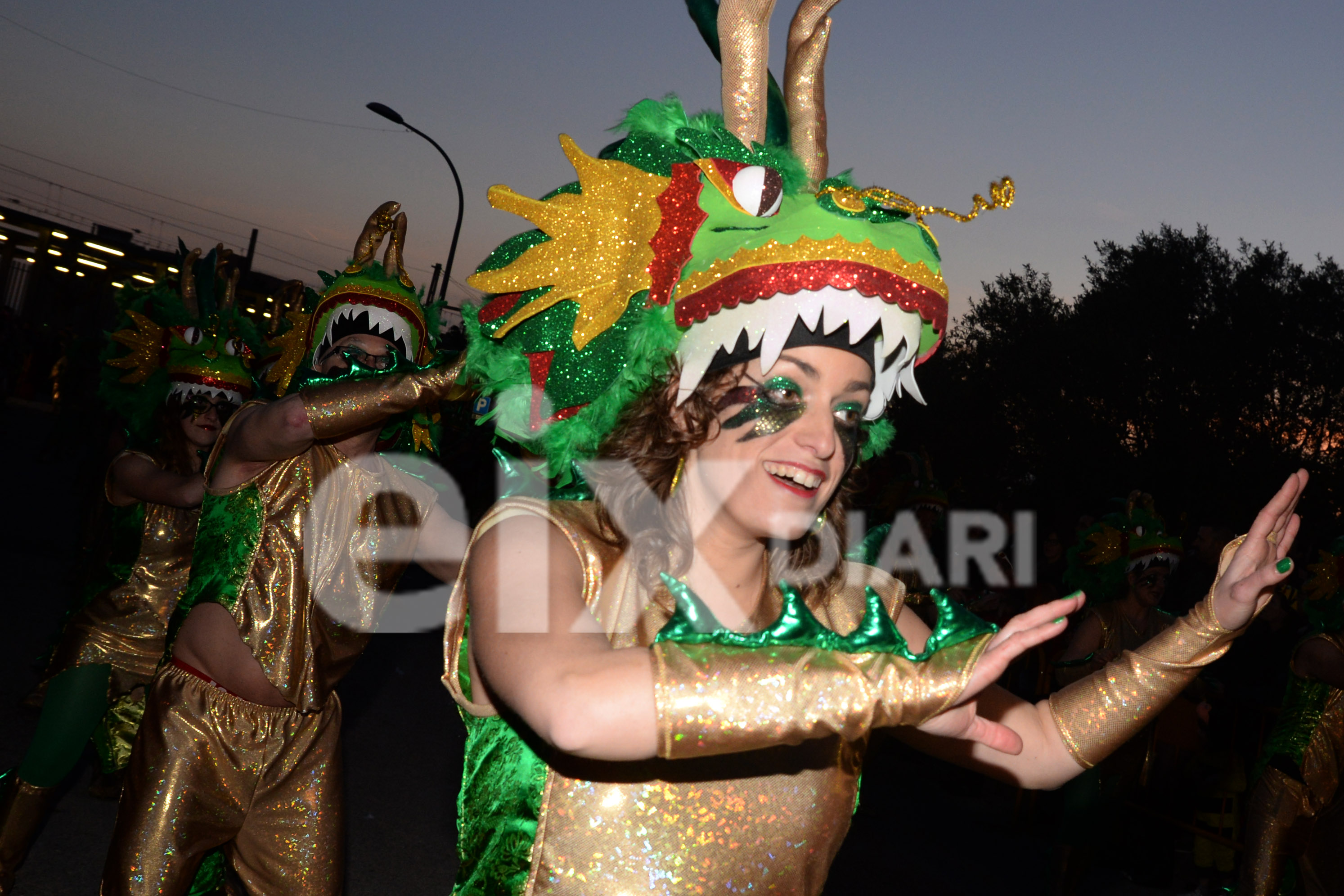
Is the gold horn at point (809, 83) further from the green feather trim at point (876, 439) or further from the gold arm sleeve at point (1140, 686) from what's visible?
the gold arm sleeve at point (1140, 686)

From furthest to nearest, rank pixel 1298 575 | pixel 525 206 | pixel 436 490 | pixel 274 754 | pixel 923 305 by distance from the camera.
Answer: pixel 1298 575 < pixel 436 490 < pixel 274 754 < pixel 525 206 < pixel 923 305

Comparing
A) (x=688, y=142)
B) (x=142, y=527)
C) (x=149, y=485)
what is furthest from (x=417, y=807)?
(x=688, y=142)

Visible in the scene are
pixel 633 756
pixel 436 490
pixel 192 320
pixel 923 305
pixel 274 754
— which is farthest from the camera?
pixel 192 320

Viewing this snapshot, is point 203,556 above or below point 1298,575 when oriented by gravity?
below

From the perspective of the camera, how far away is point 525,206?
6.23ft

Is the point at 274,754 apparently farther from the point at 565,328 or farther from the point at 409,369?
the point at 565,328

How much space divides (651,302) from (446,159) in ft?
72.6

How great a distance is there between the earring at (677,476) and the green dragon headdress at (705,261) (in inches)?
5.6

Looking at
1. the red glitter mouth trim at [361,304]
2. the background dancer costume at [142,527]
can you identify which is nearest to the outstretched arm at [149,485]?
the background dancer costume at [142,527]

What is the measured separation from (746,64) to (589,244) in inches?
20.0

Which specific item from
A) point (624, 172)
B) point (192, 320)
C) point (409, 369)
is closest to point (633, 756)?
point (624, 172)

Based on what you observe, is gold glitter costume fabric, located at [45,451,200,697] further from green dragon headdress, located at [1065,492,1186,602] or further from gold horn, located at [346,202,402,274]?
green dragon headdress, located at [1065,492,1186,602]

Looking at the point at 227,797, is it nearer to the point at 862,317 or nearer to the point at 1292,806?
the point at 862,317

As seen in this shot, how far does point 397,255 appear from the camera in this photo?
3.76 m
